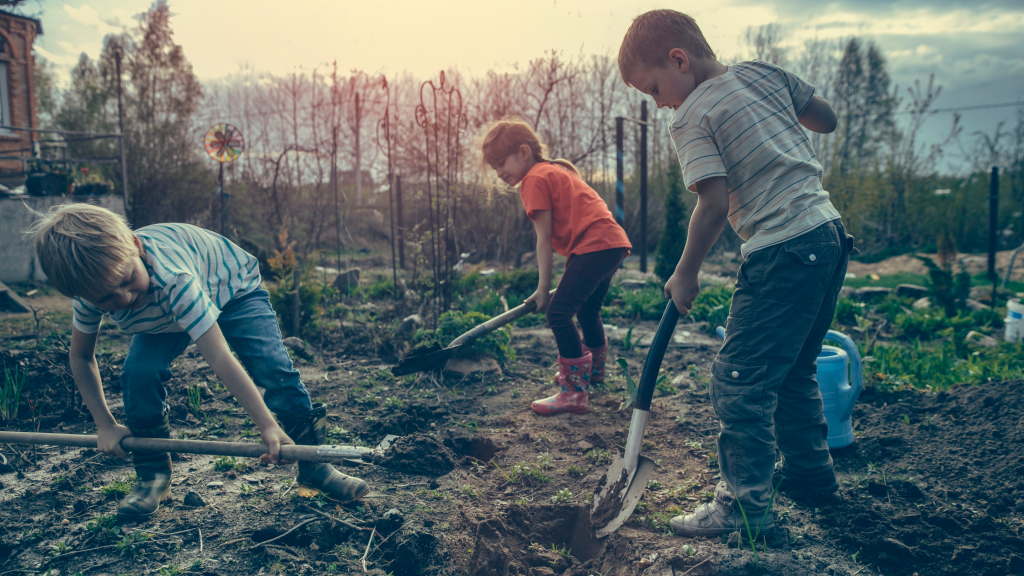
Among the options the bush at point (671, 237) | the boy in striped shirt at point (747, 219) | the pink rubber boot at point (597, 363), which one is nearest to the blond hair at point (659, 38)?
the boy in striped shirt at point (747, 219)

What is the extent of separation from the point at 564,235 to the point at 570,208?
→ 0.16 meters

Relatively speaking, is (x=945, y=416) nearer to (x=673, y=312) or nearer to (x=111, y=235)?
(x=673, y=312)

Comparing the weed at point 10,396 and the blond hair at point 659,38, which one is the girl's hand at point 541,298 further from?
the weed at point 10,396

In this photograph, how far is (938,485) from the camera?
7.39 ft

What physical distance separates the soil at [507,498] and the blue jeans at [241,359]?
0.41 meters

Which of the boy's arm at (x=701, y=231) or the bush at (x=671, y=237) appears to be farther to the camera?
the bush at (x=671, y=237)

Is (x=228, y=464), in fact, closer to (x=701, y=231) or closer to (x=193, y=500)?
(x=193, y=500)

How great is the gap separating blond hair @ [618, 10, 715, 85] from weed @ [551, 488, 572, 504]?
5.12 ft

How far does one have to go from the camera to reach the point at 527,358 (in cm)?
446

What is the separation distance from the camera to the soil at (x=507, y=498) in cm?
184

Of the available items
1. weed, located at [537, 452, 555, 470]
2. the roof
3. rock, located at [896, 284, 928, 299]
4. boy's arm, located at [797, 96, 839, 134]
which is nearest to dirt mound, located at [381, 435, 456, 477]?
weed, located at [537, 452, 555, 470]

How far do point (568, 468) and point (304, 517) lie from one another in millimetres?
1091

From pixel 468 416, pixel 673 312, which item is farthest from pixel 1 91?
pixel 673 312

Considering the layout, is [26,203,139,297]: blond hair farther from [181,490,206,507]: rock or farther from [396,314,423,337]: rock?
[396,314,423,337]: rock
